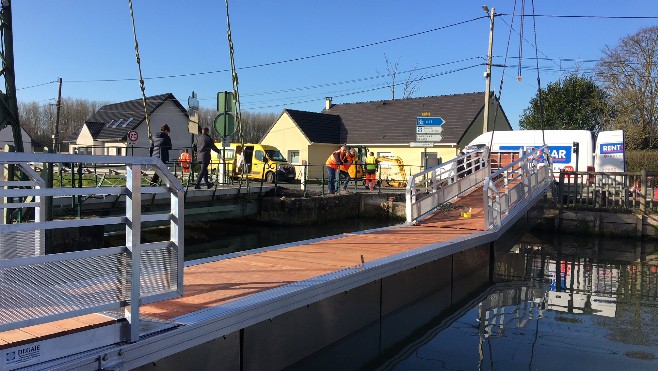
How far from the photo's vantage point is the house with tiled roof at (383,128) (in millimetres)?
33344

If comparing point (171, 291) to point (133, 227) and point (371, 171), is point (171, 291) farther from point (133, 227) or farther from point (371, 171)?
point (371, 171)

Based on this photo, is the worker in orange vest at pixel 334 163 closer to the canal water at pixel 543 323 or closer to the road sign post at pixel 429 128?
the road sign post at pixel 429 128

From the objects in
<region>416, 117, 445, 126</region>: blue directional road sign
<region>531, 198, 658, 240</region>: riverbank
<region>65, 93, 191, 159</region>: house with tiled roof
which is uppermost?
<region>65, 93, 191, 159</region>: house with tiled roof

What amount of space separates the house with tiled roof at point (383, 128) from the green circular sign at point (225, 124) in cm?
2166

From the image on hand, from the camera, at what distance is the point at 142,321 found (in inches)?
150

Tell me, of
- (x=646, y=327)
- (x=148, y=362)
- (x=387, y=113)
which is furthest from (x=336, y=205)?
(x=387, y=113)

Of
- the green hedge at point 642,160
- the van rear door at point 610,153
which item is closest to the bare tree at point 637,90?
the green hedge at point 642,160

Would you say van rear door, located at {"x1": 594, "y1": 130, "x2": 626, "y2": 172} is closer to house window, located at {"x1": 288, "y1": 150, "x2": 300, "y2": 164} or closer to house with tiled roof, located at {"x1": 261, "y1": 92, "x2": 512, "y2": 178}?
house with tiled roof, located at {"x1": 261, "y1": 92, "x2": 512, "y2": 178}

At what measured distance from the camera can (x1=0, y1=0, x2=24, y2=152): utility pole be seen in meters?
6.28

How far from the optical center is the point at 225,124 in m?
11.4

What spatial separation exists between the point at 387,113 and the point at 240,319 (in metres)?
35.0

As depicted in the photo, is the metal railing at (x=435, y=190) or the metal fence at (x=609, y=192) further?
the metal fence at (x=609, y=192)

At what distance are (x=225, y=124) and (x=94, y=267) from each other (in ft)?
27.6

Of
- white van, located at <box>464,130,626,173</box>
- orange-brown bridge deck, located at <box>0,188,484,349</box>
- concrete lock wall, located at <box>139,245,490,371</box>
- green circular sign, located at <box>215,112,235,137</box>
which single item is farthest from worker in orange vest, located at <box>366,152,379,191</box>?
concrete lock wall, located at <box>139,245,490,371</box>
